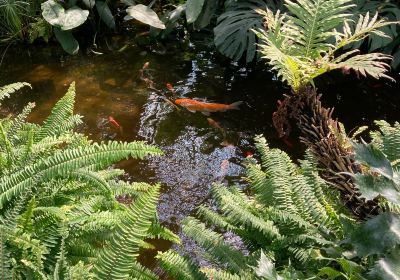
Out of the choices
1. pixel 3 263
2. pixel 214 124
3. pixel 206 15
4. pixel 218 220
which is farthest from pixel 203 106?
pixel 3 263

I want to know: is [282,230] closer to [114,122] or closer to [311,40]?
[311,40]

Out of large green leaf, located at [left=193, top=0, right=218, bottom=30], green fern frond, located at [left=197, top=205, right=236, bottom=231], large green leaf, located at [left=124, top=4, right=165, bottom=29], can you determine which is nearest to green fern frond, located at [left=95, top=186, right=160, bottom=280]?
green fern frond, located at [left=197, top=205, right=236, bottom=231]

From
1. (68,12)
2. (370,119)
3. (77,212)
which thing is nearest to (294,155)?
(370,119)

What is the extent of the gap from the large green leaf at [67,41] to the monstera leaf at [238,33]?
157 centimetres

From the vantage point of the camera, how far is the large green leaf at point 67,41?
5246 mm

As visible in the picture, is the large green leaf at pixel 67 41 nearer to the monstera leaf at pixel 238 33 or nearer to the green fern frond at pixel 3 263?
the monstera leaf at pixel 238 33

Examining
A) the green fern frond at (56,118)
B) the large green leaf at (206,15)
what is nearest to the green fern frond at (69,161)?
the green fern frond at (56,118)

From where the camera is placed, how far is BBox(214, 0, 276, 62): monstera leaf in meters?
4.70

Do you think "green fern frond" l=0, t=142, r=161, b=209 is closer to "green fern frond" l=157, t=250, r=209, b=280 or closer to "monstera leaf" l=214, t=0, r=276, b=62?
"green fern frond" l=157, t=250, r=209, b=280

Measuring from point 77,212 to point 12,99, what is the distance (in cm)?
296

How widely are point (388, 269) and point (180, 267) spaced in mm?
982

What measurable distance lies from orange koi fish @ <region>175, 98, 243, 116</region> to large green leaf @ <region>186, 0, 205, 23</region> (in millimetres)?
1125

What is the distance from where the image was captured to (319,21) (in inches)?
86.1

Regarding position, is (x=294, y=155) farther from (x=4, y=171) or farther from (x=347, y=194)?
(x=4, y=171)
